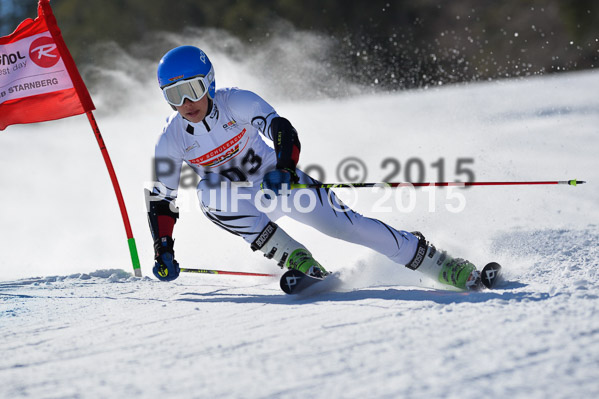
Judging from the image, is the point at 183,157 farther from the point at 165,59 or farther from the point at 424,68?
the point at 424,68

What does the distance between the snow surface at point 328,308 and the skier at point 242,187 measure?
0.21m

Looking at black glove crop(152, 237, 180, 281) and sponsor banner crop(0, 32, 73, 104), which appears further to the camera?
sponsor banner crop(0, 32, 73, 104)

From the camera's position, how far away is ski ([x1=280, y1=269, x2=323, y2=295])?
3.33 meters

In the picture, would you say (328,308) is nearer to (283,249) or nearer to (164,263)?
(283,249)

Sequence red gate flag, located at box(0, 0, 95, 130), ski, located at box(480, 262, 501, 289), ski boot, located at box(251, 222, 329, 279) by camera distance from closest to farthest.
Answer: ski, located at box(480, 262, 501, 289) < ski boot, located at box(251, 222, 329, 279) < red gate flag, located at box(0, 0, 95, 130)

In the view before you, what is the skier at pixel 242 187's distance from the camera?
347cm

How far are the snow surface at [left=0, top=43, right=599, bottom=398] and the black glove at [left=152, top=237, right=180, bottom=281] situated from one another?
13 cm

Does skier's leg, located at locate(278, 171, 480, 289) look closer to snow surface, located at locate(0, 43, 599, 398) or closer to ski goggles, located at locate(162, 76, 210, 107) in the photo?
snow surface, located at locate(0, 43, 599, 398)

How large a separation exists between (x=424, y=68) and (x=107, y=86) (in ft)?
36.6

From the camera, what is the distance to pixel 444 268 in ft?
11.6

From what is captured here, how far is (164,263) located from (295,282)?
0.76 m

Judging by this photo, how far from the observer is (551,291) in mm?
2785

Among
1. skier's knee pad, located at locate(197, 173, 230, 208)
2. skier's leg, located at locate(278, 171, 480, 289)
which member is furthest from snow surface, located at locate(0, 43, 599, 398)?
skier's knee pad, located at locate(197, 173, 230, 208)

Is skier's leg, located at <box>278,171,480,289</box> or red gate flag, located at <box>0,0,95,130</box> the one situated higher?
red gate flag, located at <box>0,0,95,130</box>
